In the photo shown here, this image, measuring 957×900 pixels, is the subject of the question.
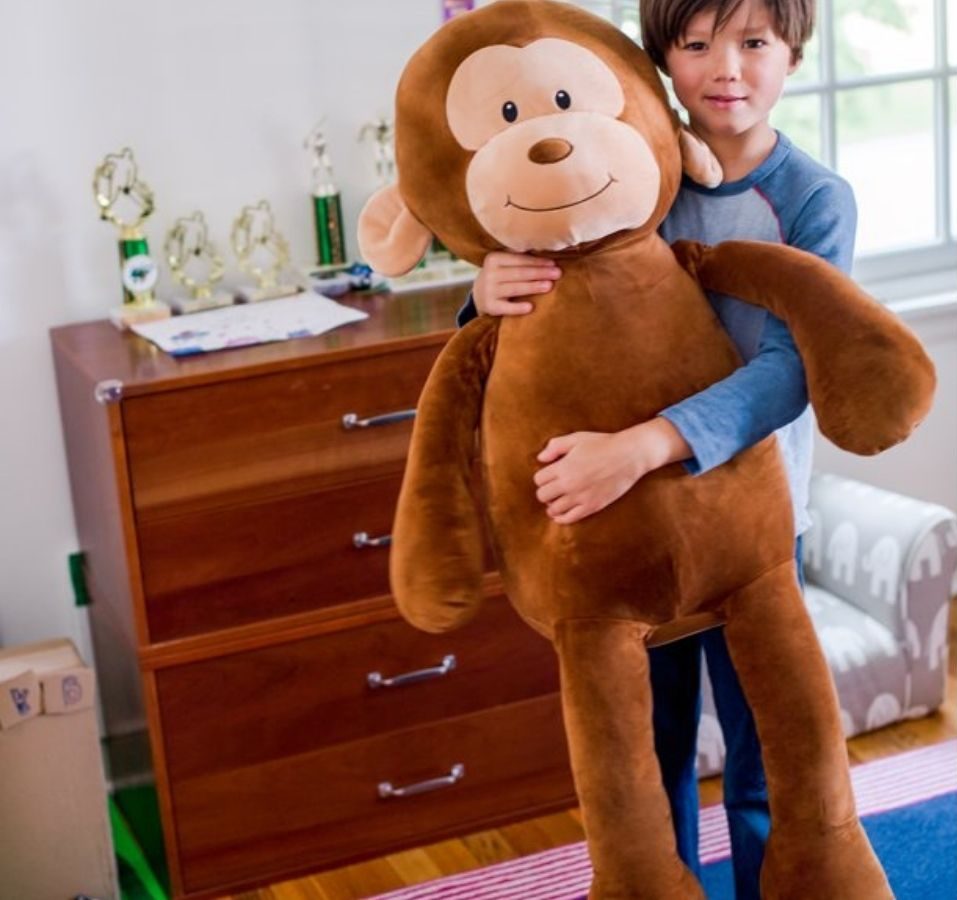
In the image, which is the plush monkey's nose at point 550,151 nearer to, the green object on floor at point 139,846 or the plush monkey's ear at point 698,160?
the plush monkey's ear at point 698,160

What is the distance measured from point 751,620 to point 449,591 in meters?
0.28

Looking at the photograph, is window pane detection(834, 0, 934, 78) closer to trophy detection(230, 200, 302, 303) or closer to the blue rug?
trophy detection(230, 200, 302, 303)

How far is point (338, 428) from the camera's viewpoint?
2326mm

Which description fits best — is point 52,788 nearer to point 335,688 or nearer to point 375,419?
point 335,688

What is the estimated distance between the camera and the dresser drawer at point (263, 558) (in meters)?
2.29

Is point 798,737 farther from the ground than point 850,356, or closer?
closer

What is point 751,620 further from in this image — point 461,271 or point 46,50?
point 46,50

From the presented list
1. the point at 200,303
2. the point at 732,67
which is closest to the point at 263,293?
the point at 200,303

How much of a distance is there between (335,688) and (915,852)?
2.75 feet

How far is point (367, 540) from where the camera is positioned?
2.37m

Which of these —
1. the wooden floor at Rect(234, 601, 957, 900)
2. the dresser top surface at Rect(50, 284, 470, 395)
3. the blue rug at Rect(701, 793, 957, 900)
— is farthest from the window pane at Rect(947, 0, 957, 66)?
the blue rug at Rect(701, 793, 957, 900)

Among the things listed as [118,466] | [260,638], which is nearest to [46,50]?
[118,466]

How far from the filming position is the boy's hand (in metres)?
1.48

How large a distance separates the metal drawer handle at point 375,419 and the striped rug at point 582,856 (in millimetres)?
654
